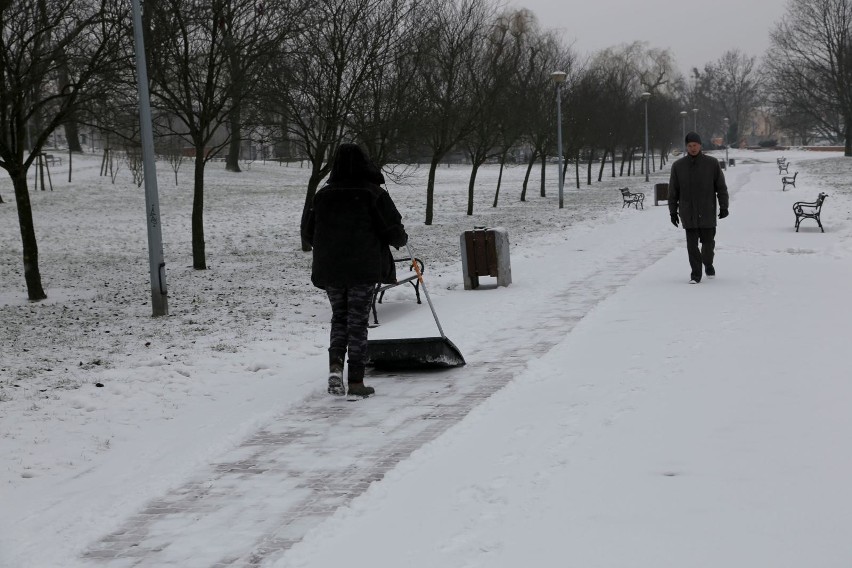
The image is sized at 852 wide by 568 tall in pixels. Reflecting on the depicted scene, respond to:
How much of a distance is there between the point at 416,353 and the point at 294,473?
8.48 feet

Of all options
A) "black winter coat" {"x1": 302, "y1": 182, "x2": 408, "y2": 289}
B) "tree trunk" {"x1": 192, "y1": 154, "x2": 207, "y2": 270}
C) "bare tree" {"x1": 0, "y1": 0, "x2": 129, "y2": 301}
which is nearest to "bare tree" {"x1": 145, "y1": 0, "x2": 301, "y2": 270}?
"tree trunk" {"x1": 192, "y1": 154, "x2": 207, "y2": 270}

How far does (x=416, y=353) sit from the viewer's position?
7445mm

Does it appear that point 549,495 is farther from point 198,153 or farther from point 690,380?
point 198,153

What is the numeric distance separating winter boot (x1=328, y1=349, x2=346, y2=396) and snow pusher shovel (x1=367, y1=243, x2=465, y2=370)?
0.66 metres

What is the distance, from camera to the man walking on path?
453 inches

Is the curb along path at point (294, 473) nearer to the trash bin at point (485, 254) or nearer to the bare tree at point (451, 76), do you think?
the trash bin at point (485, 254)

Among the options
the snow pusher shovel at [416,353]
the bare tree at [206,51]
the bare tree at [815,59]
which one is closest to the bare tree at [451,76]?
the bare tree at [206,51]

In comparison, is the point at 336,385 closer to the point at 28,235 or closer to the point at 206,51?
the point at 28,235

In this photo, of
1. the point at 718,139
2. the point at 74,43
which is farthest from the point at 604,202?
the point at 718,139

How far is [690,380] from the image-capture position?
6.45 m

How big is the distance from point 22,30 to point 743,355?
1117 centimetres

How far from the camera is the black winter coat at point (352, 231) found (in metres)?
6.52

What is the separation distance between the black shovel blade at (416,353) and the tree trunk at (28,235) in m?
8.15

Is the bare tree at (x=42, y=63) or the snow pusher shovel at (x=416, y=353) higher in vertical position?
the bare tree at (x=42, y=63)
